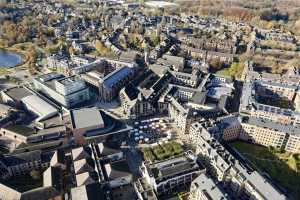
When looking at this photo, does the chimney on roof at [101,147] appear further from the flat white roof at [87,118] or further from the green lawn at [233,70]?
the green lawn at [233,70]

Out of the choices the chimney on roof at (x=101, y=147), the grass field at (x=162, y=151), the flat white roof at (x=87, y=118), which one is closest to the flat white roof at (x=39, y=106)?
the flat white roof at (x=87, y=118)

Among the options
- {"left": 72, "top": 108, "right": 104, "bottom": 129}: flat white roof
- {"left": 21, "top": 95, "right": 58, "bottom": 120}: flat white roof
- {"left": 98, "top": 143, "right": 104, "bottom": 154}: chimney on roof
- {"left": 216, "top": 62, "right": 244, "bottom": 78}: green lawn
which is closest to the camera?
{"left": 98, "top": 143, "right": 104, "bottom": 154}: chimney on roof

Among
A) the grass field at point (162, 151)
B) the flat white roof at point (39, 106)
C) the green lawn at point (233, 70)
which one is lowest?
the grass field at point (162, 151)

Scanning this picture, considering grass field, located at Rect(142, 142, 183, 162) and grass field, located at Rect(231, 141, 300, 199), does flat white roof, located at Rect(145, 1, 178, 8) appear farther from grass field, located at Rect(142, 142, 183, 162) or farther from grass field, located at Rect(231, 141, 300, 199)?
grass field, located at Rect(231, 141, 300, 199)

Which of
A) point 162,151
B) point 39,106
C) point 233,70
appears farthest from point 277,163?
point 39,106

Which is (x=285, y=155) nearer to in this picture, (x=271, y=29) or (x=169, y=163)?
(x=169, y=163)

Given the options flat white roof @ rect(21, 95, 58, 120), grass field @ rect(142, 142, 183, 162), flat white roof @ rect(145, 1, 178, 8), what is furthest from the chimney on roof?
flat white roof @ rect(145, 1, 178, 8)

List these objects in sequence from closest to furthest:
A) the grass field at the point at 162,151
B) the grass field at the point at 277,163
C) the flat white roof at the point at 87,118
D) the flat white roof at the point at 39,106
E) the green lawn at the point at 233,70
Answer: the grass field at the point at 277,163
the grass field at the point at 162,151
the flat white roof at the point at 87,118
the flat white roof at the point at 39,106
the green lawn at the point at 233,70

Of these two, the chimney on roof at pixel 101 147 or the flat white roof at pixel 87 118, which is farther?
the flat white roof at pixel 87 118

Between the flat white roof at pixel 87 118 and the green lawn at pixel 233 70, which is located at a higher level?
the green lawn at pixel 233 70
